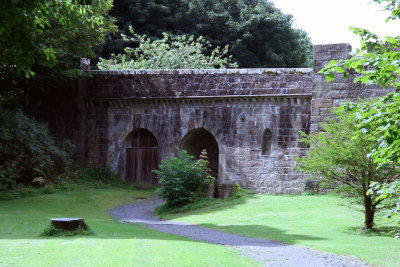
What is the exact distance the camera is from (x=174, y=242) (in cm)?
1001

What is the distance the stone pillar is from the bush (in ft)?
31.4

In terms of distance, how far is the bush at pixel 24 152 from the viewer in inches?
744

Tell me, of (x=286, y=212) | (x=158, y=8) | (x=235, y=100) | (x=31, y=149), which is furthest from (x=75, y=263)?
(x=158, y=8)

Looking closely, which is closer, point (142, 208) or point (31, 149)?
point (142, 208)

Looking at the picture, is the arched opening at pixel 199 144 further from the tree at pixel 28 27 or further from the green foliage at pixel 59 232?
the tree at pixel 28 27

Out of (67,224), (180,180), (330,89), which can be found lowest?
(67,224)

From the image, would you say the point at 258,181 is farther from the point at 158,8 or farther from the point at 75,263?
the point at 158,8

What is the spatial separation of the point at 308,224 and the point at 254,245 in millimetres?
3196

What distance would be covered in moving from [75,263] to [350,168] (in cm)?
711

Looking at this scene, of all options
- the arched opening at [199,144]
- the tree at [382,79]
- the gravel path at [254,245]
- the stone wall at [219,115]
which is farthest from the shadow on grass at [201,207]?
the tree at [382,79]

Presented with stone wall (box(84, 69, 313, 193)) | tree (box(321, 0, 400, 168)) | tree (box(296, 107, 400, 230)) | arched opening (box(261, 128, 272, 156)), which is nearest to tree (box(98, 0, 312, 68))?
stone wall (box(84, 69, 313, 193))

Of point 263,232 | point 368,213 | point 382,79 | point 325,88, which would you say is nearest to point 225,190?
point 325,88

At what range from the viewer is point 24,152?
64.1 ft

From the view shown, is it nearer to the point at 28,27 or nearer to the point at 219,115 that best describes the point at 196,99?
the point at 219,115
